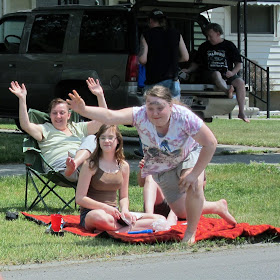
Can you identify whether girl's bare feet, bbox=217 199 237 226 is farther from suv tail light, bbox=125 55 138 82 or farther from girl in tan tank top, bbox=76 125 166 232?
suv tail light, bbox=125 55 138 82

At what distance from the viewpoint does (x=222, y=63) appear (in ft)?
43.1

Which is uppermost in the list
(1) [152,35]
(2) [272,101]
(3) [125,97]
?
(1) [152,35]

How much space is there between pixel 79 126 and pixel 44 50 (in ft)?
16.3

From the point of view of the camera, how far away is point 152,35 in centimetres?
1134

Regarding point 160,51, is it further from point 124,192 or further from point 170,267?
point 170,267

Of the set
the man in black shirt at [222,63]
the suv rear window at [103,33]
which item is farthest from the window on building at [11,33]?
the man in black shirt at [222,63]

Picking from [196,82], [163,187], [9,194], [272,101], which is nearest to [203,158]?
[163,187]

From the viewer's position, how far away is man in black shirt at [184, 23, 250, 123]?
1308cm

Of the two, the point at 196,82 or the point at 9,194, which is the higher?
the point at 196,82

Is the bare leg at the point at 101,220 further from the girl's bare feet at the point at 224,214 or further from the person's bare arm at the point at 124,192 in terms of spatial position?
the girl's bare feet at the point at 224,214

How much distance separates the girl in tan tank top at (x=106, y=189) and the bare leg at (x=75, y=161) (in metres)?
0.22

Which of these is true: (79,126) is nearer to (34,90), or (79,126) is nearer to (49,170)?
(49,170)

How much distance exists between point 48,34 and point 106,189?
657 centimetres

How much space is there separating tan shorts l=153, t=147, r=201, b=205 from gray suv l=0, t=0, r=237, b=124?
5847 millimetres
